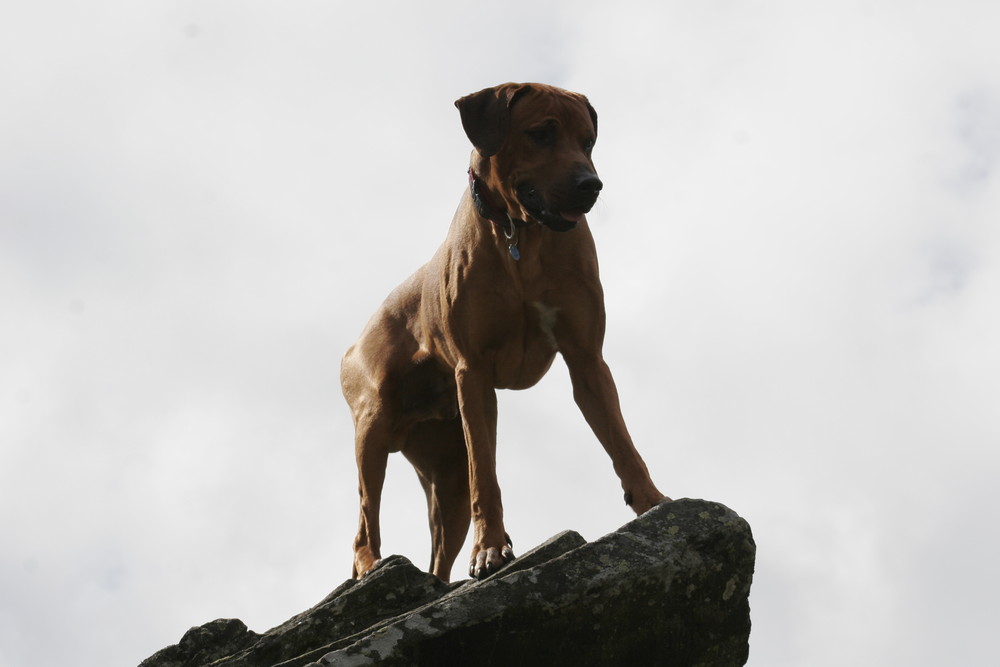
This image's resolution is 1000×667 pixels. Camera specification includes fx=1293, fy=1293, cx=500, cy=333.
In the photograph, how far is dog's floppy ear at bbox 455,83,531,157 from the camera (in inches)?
278

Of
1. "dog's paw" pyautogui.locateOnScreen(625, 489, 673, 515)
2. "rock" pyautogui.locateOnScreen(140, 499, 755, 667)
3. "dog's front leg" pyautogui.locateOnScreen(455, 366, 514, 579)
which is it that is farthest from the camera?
"dog's paw" pyautogui.locateOnScreen(625, 489, 673, 515)

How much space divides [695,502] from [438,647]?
139 centimetres

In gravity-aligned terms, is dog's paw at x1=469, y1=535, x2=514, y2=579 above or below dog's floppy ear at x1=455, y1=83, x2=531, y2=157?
below

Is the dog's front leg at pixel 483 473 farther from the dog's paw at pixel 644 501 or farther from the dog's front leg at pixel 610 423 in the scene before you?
the dog's paw at pixel 644 501

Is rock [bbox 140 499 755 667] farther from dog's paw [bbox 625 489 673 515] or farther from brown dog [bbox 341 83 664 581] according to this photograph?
brown dog [bbox 341 83 664 581]

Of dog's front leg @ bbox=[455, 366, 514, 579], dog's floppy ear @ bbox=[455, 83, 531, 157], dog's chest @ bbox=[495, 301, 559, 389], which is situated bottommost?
dog's front leg @ bbox=[455, 366, 514, 579]

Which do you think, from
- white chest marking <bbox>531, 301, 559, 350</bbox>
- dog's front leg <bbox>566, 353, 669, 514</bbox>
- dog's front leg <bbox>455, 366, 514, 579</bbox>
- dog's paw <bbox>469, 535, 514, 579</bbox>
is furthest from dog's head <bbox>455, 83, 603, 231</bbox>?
dog's paw <bbox>469, 535, 514, 579</bbox>

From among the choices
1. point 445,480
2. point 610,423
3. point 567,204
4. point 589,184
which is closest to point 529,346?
point 610,423

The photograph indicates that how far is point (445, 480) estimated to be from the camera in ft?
29.2

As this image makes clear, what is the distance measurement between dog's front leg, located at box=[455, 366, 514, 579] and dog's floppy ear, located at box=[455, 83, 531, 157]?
4.13ft

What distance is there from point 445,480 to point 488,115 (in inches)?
113

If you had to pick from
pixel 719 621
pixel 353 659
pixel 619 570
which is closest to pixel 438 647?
pixel 353 659

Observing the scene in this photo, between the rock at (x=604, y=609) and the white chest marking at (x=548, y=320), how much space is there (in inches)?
57.5

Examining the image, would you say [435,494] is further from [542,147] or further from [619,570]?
[619,570]
